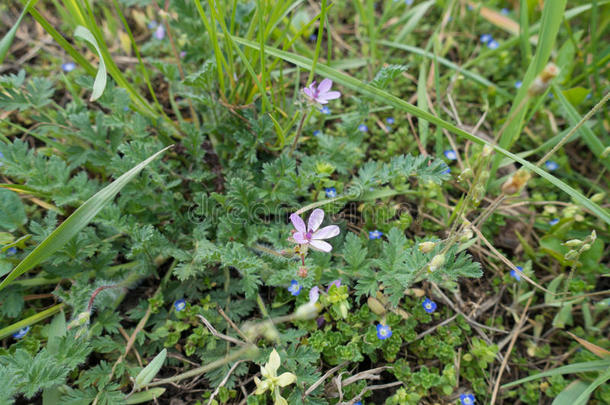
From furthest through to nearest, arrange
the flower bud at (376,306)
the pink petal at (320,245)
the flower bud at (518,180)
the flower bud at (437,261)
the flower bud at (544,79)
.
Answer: the flower bud at (376,306), the pink petal at (320,245), the flower bud at (437,261), the flower bud at (518,180), the flower bud at (544,79)

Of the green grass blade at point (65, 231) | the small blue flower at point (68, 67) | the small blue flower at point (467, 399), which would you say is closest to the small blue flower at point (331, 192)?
the green grass blade at point (65, 231)

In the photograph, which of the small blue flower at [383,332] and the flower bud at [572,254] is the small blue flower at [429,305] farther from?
the flower bud at [572,254]

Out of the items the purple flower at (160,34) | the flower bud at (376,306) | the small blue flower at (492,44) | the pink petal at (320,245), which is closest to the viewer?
the pink petal at (320,245)

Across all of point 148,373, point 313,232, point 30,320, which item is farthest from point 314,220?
point 30,320

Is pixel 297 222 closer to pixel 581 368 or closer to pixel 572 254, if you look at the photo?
pixel 572 254

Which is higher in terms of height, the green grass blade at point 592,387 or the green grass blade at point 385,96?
the green grass blade at point 385,96

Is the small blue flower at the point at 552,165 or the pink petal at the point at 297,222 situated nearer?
the pink petal at the point at 297,222

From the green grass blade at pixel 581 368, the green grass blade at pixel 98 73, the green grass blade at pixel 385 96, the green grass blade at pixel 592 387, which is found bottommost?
the green grass blade at pixel 581 368

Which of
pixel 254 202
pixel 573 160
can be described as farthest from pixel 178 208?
pixel 573 160
